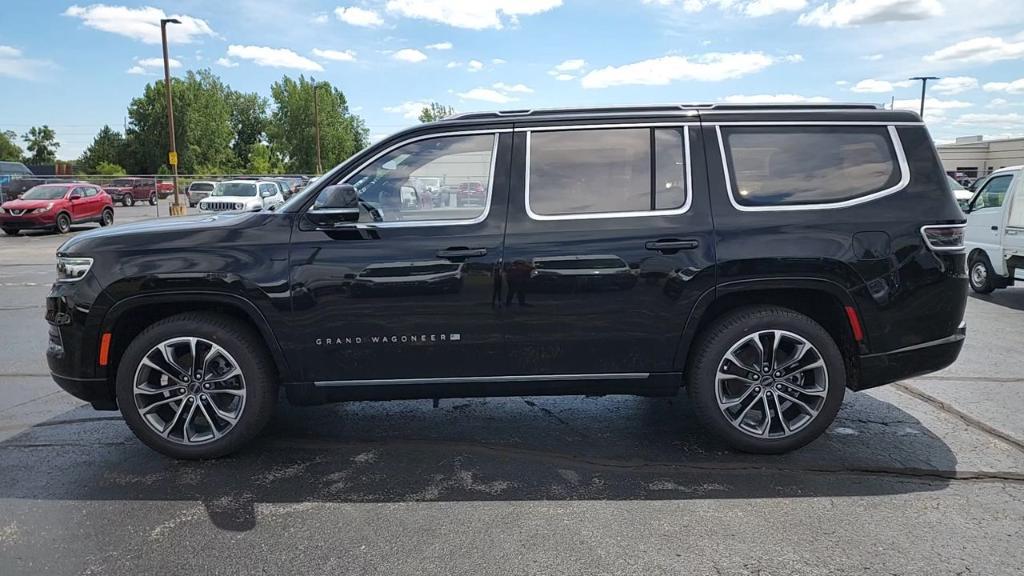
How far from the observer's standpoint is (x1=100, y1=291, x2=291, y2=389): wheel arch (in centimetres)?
383

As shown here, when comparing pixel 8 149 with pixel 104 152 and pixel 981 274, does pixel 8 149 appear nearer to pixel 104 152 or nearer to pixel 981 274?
pixel 104 152

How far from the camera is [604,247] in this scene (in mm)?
3816

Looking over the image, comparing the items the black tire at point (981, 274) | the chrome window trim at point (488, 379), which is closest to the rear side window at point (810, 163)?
the chrome window trim at point (488, 379)

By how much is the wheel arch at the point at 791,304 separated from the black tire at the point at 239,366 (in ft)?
7.85

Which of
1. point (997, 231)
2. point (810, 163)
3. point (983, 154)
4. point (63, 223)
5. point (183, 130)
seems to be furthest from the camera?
point (183, 130)

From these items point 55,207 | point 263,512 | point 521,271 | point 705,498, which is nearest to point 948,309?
point 705,498

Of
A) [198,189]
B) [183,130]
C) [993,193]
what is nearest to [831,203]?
[993,193]

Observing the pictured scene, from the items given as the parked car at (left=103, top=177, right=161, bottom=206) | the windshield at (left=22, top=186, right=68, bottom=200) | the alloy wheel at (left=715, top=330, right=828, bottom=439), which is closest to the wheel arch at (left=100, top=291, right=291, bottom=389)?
the alloy wheel at (left=715, top=330, right=828, bottom=439)

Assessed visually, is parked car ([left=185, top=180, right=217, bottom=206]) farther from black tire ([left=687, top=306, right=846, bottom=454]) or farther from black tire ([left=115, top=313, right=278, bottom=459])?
black tire ([left=687, top=306, right=846, bottom=454])

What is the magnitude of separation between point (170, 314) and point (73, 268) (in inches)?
22.2

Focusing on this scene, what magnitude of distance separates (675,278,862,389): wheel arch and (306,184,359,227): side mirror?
1991 millimetres

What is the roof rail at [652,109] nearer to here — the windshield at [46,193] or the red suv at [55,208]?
the red suv at [55,208]

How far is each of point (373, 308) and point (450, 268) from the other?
480 millimetres

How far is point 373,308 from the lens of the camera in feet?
12.5
